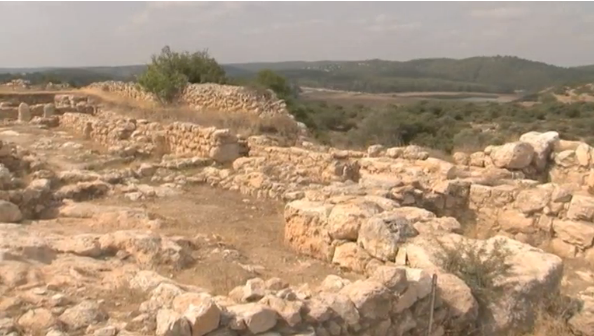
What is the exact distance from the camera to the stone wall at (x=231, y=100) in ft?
54.1

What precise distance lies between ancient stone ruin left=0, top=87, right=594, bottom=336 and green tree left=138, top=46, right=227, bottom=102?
691cm

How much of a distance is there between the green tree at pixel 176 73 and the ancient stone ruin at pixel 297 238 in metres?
6.91

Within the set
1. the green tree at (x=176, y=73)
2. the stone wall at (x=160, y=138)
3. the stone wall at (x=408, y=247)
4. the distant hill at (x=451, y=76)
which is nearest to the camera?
the stone wall at (x=408, y=247)

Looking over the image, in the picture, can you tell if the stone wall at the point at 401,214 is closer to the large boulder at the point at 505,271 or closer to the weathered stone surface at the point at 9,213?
the large boulder at the point at 505,271

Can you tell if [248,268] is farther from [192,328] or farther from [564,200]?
[564,200]

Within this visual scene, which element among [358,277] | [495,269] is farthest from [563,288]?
[358,277]

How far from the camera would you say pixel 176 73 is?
2023cm

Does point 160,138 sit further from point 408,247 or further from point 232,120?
point 408,247

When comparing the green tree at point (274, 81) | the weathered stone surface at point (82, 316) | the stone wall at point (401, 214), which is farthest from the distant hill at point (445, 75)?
the weathered stone surface at point (82, 316)

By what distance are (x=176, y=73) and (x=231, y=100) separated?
13.2 ft

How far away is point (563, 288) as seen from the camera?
5.95m

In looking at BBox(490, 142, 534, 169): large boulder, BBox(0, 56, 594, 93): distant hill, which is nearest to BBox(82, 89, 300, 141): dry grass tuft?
BBox(490, 142, 534, 169): large boulder

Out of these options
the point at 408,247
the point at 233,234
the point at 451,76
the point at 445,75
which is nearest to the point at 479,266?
the point at 408,247

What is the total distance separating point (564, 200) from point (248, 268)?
166 inches
